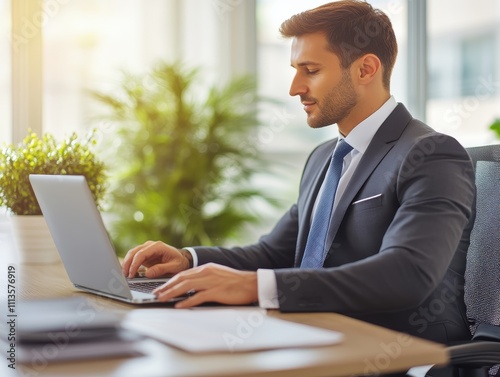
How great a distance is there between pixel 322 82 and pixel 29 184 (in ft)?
2.99

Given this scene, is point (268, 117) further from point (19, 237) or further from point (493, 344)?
point (493, 344)

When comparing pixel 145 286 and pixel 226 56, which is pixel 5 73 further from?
pixel 145 286

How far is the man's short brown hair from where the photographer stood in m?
2.00

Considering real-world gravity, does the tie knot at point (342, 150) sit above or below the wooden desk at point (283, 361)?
above

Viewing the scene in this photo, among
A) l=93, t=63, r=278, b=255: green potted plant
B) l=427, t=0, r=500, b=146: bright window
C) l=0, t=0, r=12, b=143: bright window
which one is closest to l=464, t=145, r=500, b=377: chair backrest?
l=93, t=63, r=278, b=255: green potted plant

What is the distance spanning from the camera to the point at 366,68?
2023mm

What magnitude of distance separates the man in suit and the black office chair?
1.2 inches

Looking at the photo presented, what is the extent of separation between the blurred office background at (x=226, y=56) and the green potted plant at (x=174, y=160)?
18 centimetres

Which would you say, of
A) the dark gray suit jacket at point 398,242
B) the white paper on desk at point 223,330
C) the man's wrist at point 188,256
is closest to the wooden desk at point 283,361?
the white paper on desk at point 223,330

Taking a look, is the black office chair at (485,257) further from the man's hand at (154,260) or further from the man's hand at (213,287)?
the man's hand at (154,260)

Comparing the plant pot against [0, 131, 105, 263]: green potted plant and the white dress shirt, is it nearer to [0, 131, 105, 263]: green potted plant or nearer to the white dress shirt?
[0, 131, 105, 263]: green potted plant

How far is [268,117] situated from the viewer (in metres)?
4.48

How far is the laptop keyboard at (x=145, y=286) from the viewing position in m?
1.54

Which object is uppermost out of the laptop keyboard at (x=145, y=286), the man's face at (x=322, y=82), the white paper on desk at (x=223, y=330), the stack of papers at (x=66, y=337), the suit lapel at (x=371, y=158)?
the man's face at (x=322, y=82)
